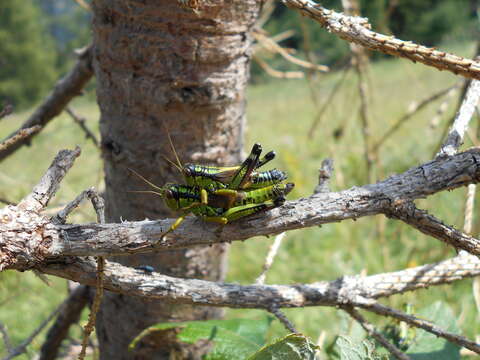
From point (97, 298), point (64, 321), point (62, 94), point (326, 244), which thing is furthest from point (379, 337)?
point (326, 244)

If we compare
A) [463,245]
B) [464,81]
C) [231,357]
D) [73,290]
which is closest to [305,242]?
[464,81]

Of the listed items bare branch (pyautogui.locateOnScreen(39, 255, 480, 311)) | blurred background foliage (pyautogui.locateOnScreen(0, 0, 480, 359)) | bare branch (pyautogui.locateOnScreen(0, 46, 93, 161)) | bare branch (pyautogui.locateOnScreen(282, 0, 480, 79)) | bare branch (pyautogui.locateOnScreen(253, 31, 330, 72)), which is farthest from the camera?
blurred background foliage (pyautogui.locateOnScreen(0, 0, 480, 359))

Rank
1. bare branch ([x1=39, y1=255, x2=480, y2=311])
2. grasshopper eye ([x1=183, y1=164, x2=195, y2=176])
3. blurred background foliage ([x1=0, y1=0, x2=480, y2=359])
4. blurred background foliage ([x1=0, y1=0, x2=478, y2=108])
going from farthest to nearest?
blurred background foliage ([x1=0, y1=0, x2=478, y2=108]) → blurred background foliage ([x1=0, y1=0, x2=480, y2=359]) → grasshopper eye ([x1=183, y1=164, x2=195, y2=176]) → bare branch ([x1=39, y1=255, x2=480, y2=311])

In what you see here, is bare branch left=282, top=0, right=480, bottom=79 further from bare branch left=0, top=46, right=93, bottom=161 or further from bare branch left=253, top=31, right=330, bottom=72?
bare branch left=0, top=46, right=93, bottom=161

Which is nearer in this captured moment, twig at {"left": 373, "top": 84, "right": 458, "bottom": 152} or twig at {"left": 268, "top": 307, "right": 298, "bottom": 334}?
twig at {"left": 268, "top": 307, "right": 298, "bottom": 334}

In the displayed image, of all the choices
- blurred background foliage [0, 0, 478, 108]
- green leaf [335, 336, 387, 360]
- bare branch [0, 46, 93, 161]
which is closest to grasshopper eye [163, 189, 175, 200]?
green leaf [335, 336, 387, 360]

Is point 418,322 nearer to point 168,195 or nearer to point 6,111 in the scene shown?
point 168,195

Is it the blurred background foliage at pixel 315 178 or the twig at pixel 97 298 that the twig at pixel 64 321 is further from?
the twig at pixel 97 298
